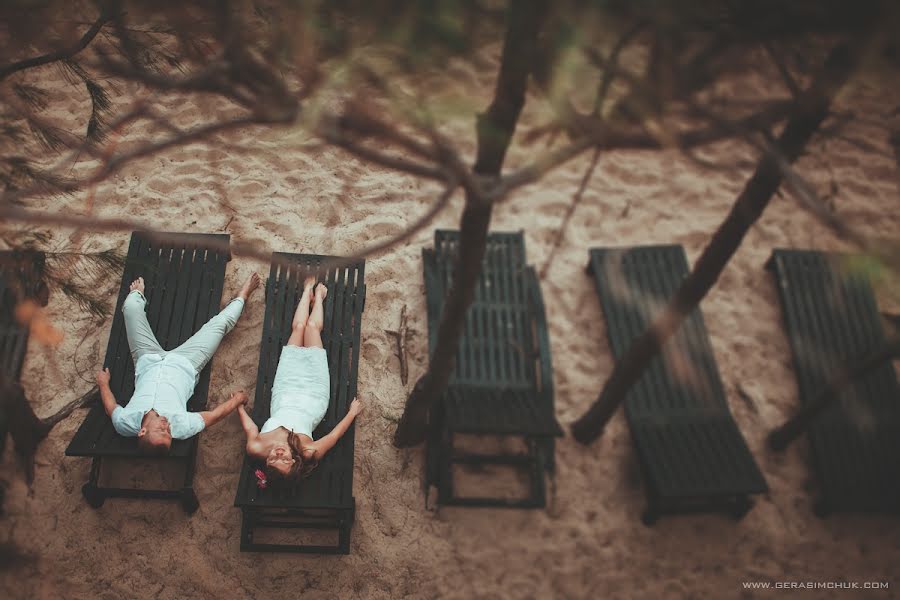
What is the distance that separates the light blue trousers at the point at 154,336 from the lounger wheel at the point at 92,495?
0.70 metres

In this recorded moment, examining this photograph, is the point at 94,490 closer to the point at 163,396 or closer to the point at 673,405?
the point at 163,396

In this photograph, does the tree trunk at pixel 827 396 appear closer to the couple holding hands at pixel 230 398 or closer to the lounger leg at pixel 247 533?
the couple holding hands at pixel 230 398

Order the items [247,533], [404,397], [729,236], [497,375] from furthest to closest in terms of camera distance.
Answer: [404,397] → [497,375] → [247,533] → [729,236]

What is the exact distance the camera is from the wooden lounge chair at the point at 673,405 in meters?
3.33

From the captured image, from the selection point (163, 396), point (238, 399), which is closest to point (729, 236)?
point (238, 399)

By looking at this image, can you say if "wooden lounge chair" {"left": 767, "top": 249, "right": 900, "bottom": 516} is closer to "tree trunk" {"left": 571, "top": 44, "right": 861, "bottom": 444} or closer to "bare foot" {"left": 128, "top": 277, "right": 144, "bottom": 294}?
"tree trunk" {"left": 571, "top": 44, "right": 861, "bottom": 444}

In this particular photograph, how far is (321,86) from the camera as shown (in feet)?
6.85

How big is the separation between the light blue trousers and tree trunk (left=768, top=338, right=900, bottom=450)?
348 cm

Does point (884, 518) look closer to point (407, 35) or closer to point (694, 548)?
point (694, 548)

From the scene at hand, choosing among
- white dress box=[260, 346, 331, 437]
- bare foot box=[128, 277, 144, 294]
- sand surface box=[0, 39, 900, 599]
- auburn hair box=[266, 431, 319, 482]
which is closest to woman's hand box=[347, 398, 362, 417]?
white dress box=[260, 346, 331, 437]

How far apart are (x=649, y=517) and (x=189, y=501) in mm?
2572

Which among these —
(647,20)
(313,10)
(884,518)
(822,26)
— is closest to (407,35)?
(313,10)

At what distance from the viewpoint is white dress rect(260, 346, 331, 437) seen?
10.7ft

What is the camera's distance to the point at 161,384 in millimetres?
3277
